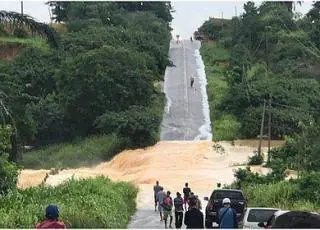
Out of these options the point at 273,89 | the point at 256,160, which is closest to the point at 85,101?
the point at 273,89

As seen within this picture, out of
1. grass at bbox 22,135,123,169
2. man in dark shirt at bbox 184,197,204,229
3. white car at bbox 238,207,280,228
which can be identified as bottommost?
grass at bbox 22,135,123,169

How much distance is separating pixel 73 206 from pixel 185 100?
51.5 metres

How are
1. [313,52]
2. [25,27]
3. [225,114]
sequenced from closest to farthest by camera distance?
[25,27] → [225,114] → [313,52]

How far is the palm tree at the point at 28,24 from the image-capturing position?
67.0ft

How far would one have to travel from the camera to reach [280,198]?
27906mm

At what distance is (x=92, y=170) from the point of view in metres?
50.4

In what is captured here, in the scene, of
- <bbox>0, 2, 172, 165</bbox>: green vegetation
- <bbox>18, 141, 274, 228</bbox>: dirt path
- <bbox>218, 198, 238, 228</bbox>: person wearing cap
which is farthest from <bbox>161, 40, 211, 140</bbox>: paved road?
<bbox>218, 198, 238, 228</bbox>: person wearing cap

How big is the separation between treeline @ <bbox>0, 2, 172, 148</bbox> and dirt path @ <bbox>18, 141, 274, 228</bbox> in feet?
9.36

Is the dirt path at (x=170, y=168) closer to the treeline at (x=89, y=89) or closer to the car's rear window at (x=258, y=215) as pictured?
the treeline at (x=89, y=89)

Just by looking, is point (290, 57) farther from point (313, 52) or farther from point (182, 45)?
point (182, 45)

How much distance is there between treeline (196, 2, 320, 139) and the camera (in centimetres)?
5684

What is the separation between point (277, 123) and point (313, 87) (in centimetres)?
1037

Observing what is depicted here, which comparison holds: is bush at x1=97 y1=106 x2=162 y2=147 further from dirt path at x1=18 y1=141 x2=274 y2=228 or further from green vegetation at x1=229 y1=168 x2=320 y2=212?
green vegetation at x1=229 y1=168 x2=320 y2=212

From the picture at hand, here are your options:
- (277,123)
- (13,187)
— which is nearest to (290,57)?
(277,123)
